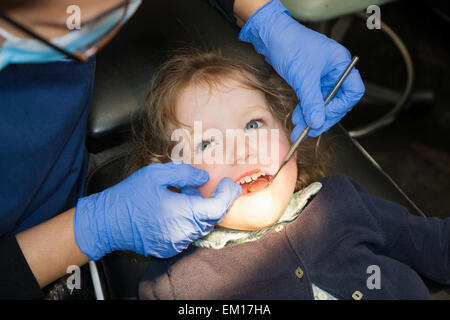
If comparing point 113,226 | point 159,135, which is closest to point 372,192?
point 159,135

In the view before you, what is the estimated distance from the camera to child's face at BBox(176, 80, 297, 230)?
1.00 meters

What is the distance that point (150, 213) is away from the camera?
96 cm

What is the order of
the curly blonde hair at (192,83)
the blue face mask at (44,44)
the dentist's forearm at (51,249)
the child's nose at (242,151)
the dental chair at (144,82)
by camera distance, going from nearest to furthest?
the blue face mask at (44,44) < the dentist's forearm at (51,249) < the child's nose at (242,151) < the curly blonde hair at (192,83) < the dental chair at (144,82)

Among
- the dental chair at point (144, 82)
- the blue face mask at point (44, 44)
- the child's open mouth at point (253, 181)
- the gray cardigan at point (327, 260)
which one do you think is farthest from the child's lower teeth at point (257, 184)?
the blue face mask at point (44, 44)

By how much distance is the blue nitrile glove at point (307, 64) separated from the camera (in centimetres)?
104

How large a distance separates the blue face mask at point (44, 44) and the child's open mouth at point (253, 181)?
52 cm

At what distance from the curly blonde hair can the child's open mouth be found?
0.21 m

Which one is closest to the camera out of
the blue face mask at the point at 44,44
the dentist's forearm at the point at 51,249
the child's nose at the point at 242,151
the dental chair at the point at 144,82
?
the blue face mask at the point at 44,44

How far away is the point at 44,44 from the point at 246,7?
27.8 inches

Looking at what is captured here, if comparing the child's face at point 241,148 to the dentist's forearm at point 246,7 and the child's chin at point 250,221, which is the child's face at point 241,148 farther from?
the dentist's forearm at point 246,7

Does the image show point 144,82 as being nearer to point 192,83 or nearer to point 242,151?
point 192,83

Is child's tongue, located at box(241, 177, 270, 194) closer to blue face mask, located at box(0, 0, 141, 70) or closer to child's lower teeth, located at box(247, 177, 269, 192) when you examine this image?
child's lower teeth, located at box(247, 177, 269, 192)

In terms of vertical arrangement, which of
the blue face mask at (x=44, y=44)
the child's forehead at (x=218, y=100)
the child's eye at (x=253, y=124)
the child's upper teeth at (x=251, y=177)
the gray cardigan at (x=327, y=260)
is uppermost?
the blue face mask at (x=44, y=44)

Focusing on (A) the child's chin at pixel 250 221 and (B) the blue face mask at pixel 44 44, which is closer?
(B) the blue face mask at pixel 44 44
